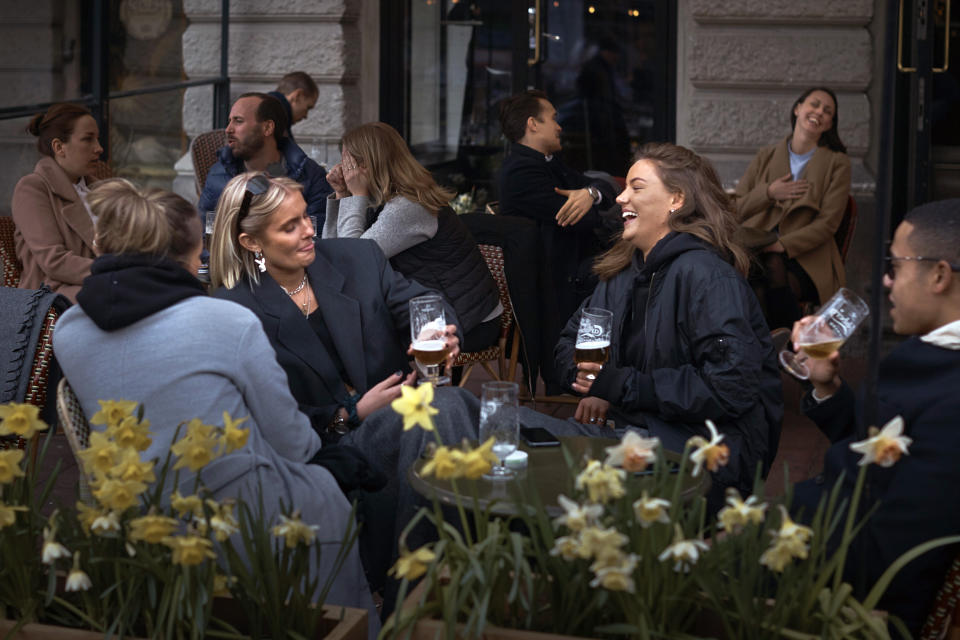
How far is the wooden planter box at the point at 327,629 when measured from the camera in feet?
7.22

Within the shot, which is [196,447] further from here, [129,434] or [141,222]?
[141,222]

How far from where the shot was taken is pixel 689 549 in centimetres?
195

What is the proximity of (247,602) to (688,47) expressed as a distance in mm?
6135

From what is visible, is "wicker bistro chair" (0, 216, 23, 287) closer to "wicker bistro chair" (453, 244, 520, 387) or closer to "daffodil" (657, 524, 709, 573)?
"wicker bistro chair" (453, 244, 520, 387)

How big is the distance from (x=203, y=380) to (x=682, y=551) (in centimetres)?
114

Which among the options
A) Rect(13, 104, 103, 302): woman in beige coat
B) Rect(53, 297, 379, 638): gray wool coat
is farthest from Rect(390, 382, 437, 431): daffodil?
Rect(13, 104, 103, 302): woman in beige coat

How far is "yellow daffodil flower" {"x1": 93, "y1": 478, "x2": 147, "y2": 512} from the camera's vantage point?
209 cm

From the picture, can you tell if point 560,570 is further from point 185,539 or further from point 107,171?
point 107,171

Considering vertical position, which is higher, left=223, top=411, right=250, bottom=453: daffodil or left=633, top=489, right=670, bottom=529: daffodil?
left=223, top=411, right=250, bottom=453: daffodil

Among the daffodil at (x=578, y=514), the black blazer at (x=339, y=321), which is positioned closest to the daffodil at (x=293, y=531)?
the daffodil at (x=578, y=514)

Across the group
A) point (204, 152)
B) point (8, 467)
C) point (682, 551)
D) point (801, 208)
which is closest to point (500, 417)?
point (682, 551)

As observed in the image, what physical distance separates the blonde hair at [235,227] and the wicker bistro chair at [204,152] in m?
3.89

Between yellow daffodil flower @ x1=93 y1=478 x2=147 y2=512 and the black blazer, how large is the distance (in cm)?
128

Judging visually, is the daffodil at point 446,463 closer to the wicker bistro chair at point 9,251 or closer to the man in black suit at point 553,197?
the man in black suit at point 553,197
